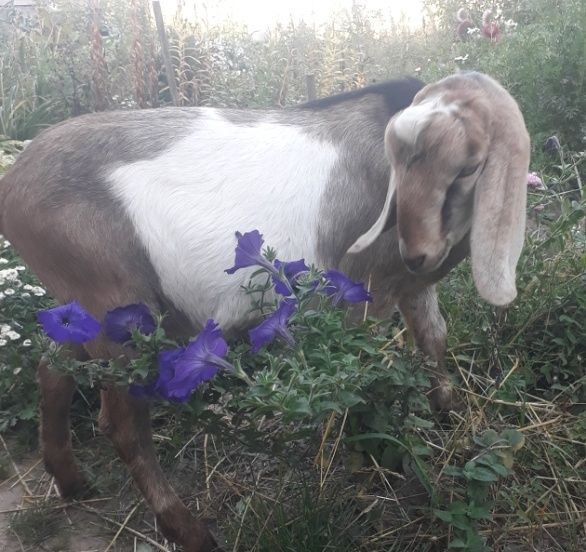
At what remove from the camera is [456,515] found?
1.89m

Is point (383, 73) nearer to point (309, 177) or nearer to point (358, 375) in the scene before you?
point (309, 177)

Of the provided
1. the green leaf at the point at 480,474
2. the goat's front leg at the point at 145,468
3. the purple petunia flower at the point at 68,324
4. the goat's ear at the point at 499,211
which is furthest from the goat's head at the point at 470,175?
the goat's front leg at the point at 145,468

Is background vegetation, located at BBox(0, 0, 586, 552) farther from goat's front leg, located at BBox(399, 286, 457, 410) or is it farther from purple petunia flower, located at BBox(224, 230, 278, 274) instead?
purple petunia flower, located at BBox(224, 230, 278, 274)

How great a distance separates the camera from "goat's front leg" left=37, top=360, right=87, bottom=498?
92.1 inches

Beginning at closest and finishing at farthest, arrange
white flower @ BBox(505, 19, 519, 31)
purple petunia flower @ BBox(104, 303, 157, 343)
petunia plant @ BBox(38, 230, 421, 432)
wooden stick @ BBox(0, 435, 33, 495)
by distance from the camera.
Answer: petunia plant @ BBox(38, 230, 421, 432)
purple petunia flower @ BBox(104, 303, 157, 343)
wooden stick @ BBox(0, 435, 33, 495)
white flower @ BBox(505, 19, 519, 31)

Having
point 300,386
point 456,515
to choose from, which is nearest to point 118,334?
point 300,386

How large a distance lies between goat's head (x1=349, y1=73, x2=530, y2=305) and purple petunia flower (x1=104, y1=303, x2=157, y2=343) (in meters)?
0.67

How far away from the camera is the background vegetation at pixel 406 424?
1890 millimetres

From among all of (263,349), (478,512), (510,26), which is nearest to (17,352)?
(263,349)

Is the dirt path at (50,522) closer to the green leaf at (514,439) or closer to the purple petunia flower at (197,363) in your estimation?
the purple petunia flower at (197,363)

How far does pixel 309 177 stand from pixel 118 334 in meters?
0.70

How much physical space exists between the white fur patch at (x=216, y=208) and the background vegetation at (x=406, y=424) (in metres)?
0.28

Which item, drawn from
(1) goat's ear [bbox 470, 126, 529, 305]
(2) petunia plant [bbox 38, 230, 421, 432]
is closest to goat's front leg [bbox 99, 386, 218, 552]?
(2) petunia plant [bbox 38, 230, 421, 432]

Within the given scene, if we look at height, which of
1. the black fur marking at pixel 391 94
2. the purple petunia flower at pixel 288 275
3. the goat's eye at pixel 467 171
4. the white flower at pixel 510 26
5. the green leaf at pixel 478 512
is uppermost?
the black fur marking at pixel 391 94
